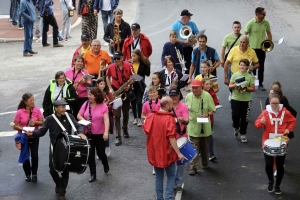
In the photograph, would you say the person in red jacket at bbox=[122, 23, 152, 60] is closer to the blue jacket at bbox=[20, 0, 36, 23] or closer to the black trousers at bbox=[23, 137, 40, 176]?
the black trousers at bbox=[23, 137, 40, 176]

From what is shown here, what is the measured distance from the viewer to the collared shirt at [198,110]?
11.1 meters

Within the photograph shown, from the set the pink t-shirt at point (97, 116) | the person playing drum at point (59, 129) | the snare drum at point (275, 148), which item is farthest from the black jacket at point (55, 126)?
the snare drum at point (275, 148)

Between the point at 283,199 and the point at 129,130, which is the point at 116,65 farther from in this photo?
the point at 283,199

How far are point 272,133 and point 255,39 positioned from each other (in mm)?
6201

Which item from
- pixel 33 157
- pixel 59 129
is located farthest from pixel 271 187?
pixel 33 157

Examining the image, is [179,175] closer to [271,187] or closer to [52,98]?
[271,187]

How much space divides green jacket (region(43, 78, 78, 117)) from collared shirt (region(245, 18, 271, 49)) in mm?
5839

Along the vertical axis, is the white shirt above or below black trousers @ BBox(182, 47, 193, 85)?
above

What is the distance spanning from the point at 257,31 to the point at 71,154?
8028 millimetres

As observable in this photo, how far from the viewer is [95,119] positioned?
10891 millimetres

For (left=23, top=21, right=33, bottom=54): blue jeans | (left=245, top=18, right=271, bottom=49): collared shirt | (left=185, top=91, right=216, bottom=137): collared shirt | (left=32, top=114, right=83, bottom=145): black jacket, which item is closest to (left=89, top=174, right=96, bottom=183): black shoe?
(left=32, top=114, right=83, bottom=145): black jacket

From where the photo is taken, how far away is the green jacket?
38.7ft

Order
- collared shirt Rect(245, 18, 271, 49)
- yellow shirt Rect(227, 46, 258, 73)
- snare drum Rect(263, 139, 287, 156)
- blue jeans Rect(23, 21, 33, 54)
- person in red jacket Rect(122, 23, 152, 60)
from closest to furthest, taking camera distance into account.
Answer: snare drum Rect(263, 139, 287, 156) → yellow shirt Rect(227, 46, 258, 73) → person in red jacket Rect(122, 23, 152, 60) → collared shirt Rect(245, 18, 271, 49) → blue jeans Rect(23, 21, 33, 54)

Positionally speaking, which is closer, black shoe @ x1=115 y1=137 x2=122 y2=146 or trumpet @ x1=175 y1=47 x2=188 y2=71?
black shoe @ x1=115 y1=137 x2=122 y2=146
